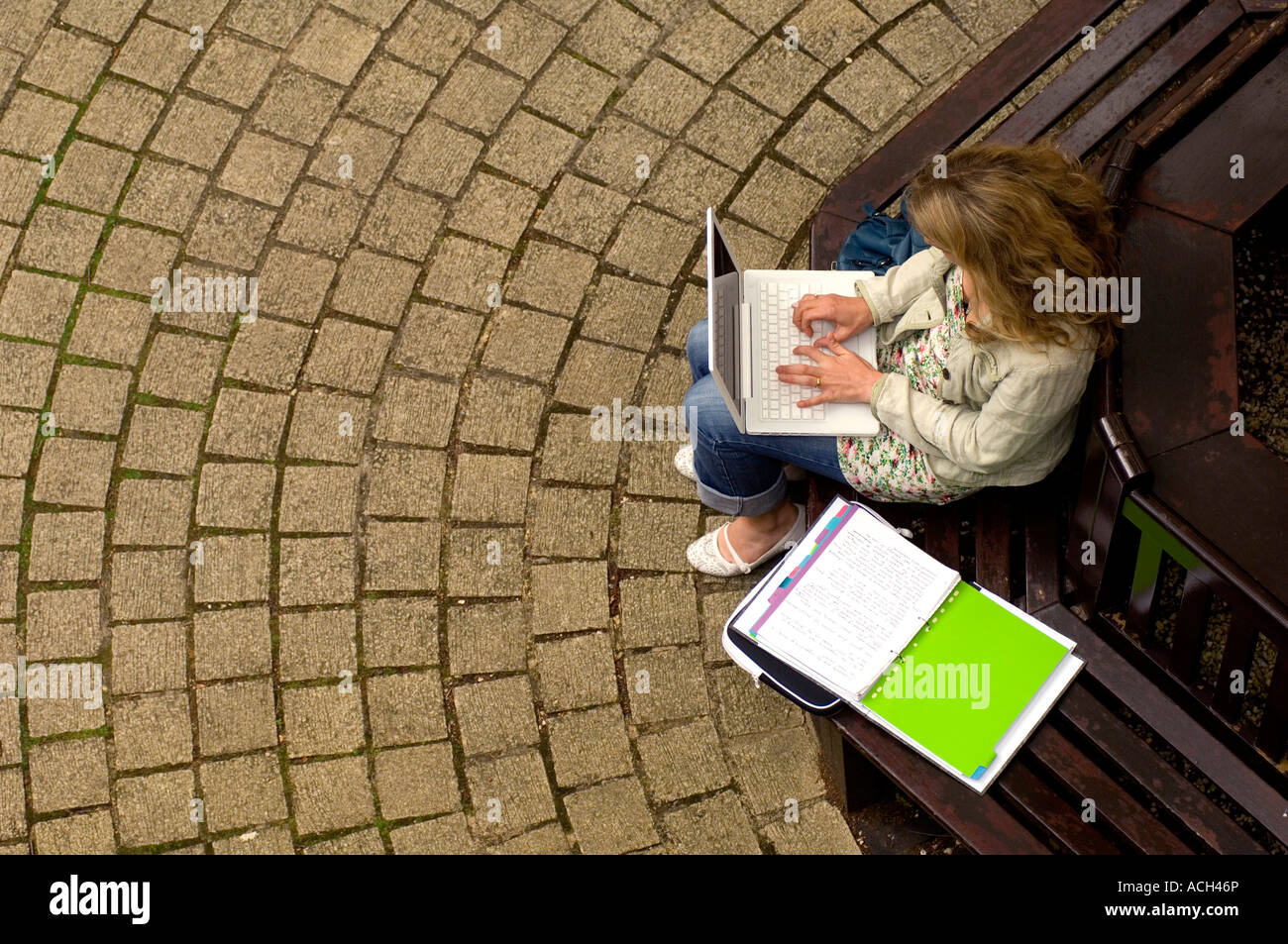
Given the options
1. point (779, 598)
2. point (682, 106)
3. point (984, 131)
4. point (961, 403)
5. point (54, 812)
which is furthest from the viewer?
point (682, 106)

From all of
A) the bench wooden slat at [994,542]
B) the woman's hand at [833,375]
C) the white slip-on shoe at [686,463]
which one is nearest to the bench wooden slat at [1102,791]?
the bench wooden slat at [994,542]

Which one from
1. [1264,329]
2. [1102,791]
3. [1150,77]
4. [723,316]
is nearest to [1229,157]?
[1150,77]

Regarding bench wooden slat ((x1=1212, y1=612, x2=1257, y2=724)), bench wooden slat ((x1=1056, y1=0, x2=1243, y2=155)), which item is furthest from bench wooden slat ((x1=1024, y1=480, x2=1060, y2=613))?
bench wooden slat ((x1=1056, y1=0, x2=1243, y2=155))

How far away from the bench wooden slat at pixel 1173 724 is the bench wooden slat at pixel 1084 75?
1527 millimetres

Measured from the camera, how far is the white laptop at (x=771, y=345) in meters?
3.25

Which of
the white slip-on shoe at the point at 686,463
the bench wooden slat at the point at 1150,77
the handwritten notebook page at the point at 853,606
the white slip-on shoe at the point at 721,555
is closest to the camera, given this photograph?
the handwritten notebook page at the point at 853,606

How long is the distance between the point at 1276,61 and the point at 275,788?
12.5ft

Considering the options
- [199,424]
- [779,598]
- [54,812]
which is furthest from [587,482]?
[54,812]

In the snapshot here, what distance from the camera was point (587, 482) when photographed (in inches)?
162

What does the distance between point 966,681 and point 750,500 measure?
0.94m

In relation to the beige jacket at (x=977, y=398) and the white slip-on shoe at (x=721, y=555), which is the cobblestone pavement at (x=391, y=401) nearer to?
the white slip-on shoe at (x=721, y=555)

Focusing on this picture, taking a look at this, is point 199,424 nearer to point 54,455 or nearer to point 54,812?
point 54,455

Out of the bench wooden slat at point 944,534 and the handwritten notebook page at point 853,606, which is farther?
the bench wooden slat at point 944,534

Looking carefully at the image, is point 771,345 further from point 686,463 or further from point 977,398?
point 686,463
